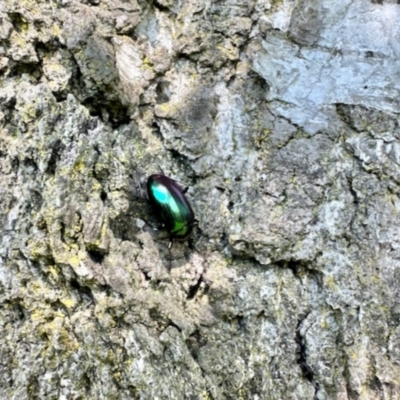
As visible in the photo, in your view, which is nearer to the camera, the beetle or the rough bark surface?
the rough bark surface

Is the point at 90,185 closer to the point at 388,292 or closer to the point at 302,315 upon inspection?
the point at 302,315

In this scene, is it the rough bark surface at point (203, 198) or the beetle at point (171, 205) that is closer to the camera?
the rough bark surface at point (203, 198)

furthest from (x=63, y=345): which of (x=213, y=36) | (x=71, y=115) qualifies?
(x=213, y=36)
